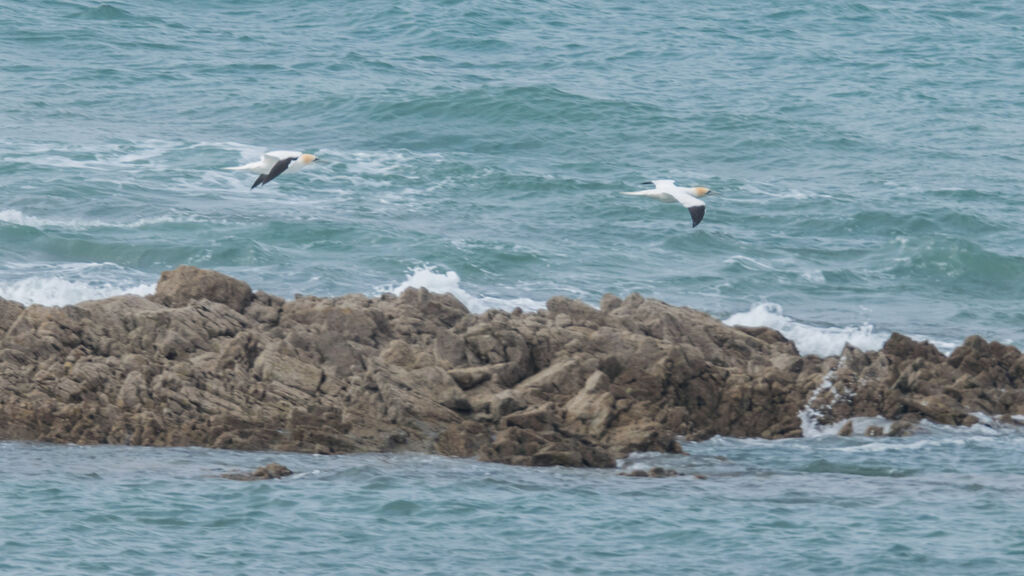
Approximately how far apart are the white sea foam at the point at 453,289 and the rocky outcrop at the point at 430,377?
4.10 meters

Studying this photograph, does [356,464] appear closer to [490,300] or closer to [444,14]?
[490,300]

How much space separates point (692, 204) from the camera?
67.2 ft

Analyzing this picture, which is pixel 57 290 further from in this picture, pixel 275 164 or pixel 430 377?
pixel 430 377

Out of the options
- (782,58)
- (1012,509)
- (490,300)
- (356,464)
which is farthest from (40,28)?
(1012,509)

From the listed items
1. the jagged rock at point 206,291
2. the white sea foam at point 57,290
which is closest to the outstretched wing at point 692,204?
the jagged rock at point 206,291

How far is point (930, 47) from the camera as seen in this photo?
149 ft

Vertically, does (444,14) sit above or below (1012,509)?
above

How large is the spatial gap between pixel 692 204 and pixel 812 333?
11.7 feet

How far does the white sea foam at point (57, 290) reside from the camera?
22406 mm

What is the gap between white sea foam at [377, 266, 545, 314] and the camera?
23406 mm

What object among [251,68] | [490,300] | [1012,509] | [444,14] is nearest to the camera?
[1012,509]

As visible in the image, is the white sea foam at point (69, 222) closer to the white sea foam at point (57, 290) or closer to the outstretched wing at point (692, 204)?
the white sea foam at point (57, 290)

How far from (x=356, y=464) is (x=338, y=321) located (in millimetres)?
2912

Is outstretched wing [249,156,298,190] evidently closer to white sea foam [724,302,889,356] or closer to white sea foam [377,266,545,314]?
white sea foam [377,266,545,314]
